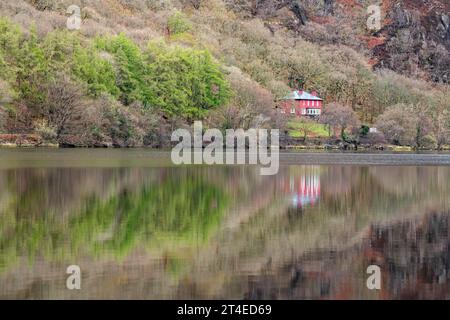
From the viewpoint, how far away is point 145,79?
319 feet

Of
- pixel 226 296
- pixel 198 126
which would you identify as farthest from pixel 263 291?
pixel 198 126

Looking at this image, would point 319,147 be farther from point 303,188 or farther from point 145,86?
point 303,188

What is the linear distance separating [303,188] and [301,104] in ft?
301

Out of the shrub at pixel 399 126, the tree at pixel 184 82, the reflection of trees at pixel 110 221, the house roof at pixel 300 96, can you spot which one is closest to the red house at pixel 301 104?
the house roof at pixel 300 96

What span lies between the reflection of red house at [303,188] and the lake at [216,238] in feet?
0.53

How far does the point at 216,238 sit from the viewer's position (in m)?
22.1

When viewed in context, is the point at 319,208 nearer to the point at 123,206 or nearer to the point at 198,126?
the point at 123,206

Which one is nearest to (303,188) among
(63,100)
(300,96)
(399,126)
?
(63,100)

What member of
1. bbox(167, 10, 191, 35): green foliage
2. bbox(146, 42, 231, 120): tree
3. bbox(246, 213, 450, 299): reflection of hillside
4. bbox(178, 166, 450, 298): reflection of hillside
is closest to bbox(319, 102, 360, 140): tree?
bbox(146, 42, 231, 120): tree

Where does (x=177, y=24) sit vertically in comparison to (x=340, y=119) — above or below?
above

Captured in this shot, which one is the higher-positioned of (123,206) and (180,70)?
(180,70)

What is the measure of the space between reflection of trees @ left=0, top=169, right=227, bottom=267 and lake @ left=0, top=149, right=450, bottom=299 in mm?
42

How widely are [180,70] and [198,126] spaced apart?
7784 mm
